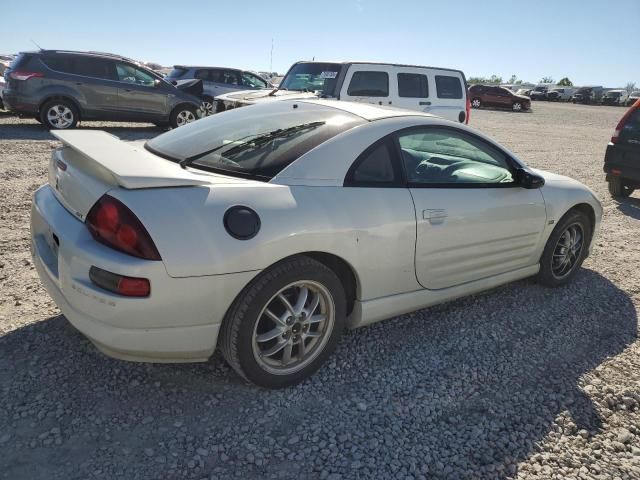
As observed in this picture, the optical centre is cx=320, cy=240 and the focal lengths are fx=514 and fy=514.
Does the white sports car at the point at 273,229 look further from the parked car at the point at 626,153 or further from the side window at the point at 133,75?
the side window at the point at 133,75

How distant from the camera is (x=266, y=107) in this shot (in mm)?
3545

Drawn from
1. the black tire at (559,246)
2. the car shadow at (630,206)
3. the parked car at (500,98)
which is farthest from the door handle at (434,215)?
the parked car at (500,98)

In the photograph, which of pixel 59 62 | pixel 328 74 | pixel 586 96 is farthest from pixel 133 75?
pixel 586 96

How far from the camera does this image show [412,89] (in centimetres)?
1014

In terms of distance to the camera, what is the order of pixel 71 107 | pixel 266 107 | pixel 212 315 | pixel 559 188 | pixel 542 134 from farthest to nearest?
pixel 542 134 < pixel 71 107 < pixel 559 188 < pixel 266 107 < pixel 212 315

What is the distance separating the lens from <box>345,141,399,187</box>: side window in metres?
2.87

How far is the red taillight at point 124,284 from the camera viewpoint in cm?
220

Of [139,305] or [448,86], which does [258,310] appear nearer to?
[139,305]

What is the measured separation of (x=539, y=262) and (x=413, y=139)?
1.67m

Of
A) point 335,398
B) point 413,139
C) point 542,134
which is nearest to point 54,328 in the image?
point 335,398

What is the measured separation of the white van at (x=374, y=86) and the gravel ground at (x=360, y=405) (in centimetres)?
632

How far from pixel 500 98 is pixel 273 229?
1324 inches

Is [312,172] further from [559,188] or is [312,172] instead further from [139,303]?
[559,188]

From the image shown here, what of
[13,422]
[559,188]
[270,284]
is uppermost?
[559,188]
